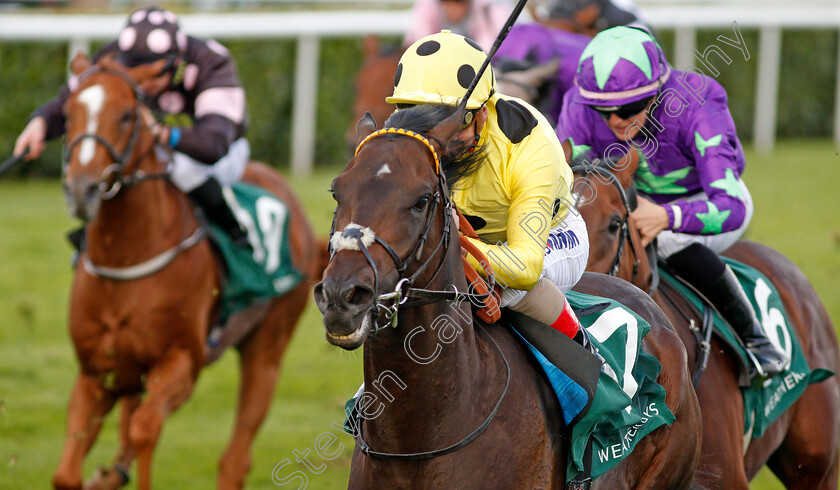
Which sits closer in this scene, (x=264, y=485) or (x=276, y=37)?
(x=264, y=485)

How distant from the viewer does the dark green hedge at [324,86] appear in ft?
50.8

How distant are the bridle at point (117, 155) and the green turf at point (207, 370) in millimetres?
1132

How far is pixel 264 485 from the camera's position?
6.16 metres

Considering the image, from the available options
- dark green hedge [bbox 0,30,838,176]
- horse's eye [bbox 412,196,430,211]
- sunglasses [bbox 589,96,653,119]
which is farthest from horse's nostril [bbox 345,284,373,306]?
dark green hedge [bbox 0,30,838,176]

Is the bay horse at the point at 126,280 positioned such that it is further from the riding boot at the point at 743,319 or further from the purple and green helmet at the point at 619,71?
the riding boot at the point at 743,319

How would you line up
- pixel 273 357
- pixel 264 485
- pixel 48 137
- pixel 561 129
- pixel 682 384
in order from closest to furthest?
pixel 682 384
pixel 561 129
pixel 48 137
pixel 264 485
pixel 273 357

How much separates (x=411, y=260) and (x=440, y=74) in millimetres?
565

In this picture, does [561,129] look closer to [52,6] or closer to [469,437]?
[469,437]

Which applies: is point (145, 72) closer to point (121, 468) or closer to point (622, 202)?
point (121, 468)

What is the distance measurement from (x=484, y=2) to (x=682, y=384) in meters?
Result: 4.35

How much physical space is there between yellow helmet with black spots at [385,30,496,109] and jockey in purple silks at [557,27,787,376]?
46.7 inches

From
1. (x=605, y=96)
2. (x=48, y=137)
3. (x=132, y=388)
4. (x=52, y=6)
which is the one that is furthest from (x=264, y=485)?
(x=52, y=6)

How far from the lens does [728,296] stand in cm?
430

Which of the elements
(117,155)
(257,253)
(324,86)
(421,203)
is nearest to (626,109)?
(421,203)
